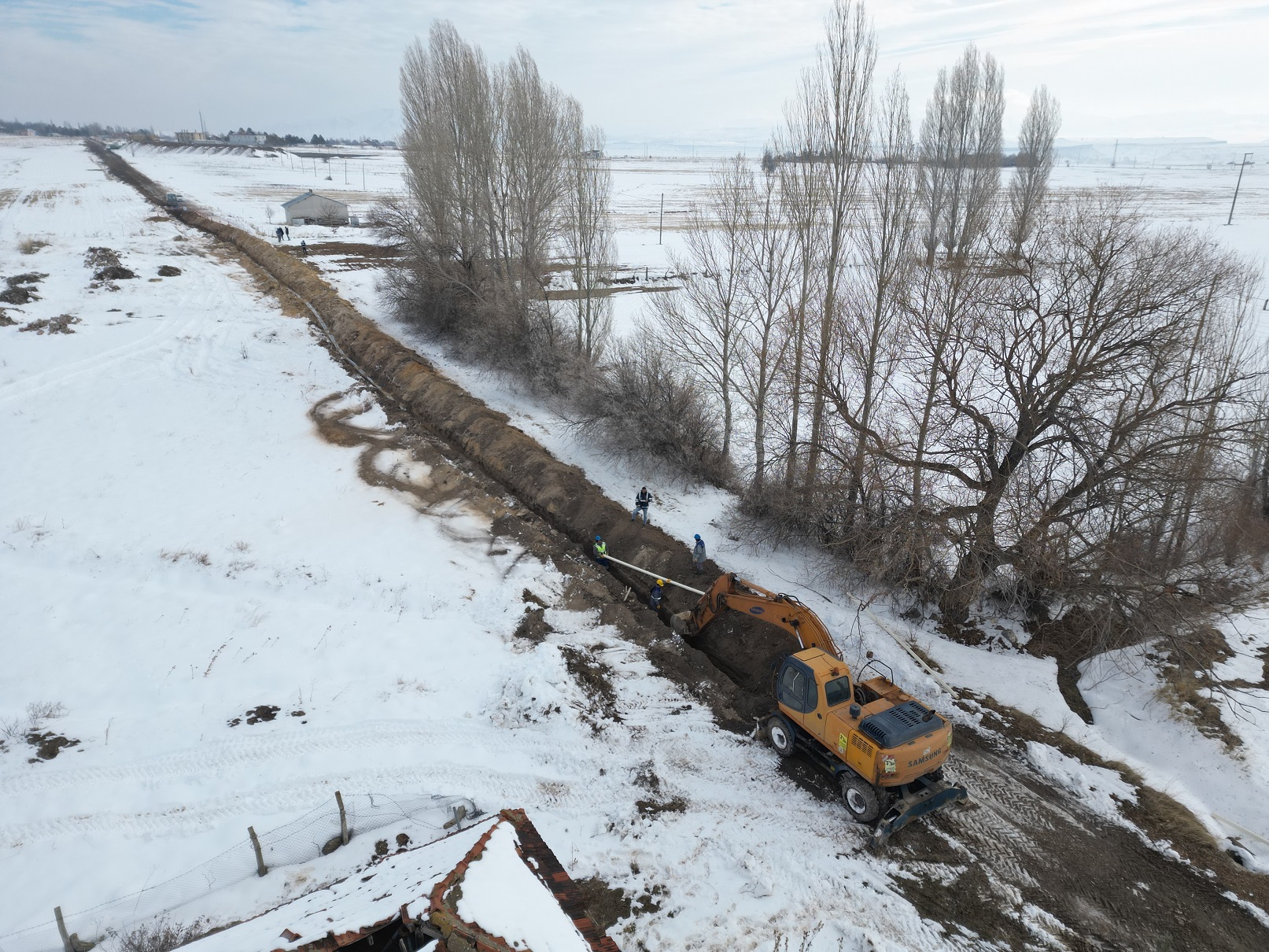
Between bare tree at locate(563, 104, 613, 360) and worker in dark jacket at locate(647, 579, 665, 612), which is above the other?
bare tree at locate(563, 104, 613, 360)

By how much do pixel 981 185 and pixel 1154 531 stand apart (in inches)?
979

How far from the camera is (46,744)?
11992 millimetres

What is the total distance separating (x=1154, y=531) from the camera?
14141mm

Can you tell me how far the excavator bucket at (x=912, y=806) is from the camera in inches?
391

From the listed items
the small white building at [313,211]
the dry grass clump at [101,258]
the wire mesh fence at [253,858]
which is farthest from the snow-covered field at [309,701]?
the small white building at [313,211]

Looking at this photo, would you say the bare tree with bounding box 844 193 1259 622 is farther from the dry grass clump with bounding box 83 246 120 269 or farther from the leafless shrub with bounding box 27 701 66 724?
the dry grass clump with bounding box 83 246 120 269

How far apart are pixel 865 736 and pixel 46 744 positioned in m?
13.8

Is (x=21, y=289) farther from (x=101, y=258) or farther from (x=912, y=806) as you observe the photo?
(x=912, y=806)

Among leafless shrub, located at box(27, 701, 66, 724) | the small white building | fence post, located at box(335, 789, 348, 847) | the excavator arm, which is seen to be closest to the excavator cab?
the excavator arm

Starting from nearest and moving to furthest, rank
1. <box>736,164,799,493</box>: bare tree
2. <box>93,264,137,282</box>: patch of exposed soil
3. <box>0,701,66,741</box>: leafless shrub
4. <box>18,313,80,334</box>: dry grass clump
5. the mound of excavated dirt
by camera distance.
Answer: <box>0,701,66,741</box>: leafless shrub
the mound of excavated dirt
<box>736,164,799,493</box>: bare tree
<box>18,313,80,334</box>: dry grass clump
<box>93,264,137,282</box>: patch of exposed soil

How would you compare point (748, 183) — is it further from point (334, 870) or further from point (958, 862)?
point (334, 870)

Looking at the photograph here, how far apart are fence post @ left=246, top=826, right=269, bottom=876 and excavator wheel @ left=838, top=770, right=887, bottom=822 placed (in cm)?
856

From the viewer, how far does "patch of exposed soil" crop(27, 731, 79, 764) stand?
11.7 metres

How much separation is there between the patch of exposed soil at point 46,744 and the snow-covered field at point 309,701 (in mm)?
→ 92
